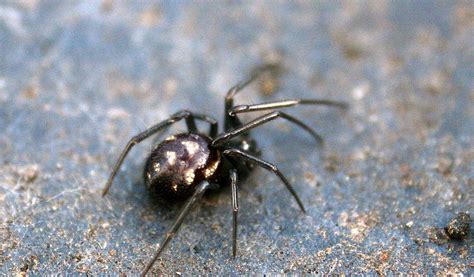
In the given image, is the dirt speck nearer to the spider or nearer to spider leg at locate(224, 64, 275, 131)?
the spider

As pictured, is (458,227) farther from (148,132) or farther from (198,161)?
(148,132)

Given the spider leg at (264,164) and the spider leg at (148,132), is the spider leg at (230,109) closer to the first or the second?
the spider leg at (148,132)

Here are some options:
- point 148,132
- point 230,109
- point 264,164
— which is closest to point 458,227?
point 264,164

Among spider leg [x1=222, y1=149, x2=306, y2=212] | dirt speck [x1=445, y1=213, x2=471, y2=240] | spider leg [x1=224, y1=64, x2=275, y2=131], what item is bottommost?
dirt speck [x1=445, y1=213, x2=471, y2=240]

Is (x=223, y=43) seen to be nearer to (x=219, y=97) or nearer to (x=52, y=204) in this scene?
(x=219, y=97)

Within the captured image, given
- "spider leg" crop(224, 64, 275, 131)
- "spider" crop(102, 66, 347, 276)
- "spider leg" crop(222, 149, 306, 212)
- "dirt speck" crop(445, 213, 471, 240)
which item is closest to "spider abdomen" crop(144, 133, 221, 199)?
"spider" crop(102, 66, 347, 276)

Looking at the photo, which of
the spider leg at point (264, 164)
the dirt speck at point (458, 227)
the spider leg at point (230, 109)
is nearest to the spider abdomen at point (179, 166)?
the spider leg at point (264, 164)
